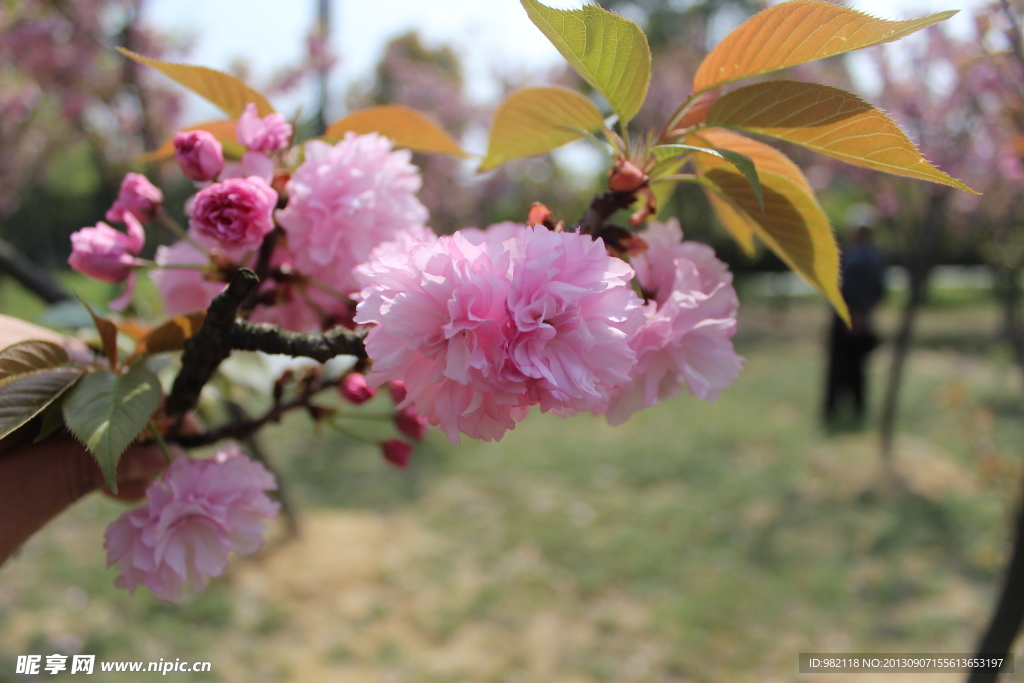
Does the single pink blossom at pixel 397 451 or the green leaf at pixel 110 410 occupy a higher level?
the green leaf at pixel 110 410

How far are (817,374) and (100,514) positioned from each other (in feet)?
18.9

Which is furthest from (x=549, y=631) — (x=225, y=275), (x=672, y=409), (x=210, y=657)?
(x=672, y=409)

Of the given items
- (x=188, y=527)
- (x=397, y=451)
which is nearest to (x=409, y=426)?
(x=397, y=451)

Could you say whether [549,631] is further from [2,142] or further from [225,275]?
[2,142]

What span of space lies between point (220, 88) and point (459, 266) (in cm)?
42

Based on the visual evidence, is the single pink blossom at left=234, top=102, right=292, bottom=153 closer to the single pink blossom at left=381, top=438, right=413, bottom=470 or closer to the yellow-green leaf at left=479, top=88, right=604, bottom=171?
the yellow-green leaf at left=479, top=88, right=604, bottom=171

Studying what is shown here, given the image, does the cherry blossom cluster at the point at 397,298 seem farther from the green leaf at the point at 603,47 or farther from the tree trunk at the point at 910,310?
the tree trunk at the point at 910,310

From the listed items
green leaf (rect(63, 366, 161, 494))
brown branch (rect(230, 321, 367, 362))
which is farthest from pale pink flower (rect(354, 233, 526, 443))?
green leaf (rect(63, 366, 161, 494))

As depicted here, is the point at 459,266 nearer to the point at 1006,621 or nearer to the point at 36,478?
the point at 36,478

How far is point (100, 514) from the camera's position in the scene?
10.2 ft

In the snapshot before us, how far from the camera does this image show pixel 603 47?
497mm

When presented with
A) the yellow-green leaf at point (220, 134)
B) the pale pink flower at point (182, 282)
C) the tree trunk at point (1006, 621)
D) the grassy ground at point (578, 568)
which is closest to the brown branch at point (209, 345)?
the pale pink flower at point (182, 282)

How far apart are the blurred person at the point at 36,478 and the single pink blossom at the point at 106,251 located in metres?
0.08

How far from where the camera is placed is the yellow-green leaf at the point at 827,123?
48cm
